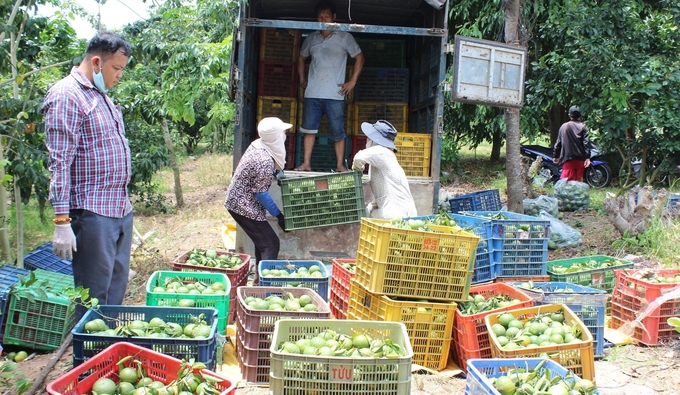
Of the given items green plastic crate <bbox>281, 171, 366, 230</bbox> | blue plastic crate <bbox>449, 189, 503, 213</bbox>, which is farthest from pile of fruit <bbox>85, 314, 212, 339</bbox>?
blue plastic crate <bbox>449, 189, 503, 213</bbox>

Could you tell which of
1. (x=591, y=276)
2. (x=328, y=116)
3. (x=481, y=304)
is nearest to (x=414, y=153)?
(x=328, y=116)

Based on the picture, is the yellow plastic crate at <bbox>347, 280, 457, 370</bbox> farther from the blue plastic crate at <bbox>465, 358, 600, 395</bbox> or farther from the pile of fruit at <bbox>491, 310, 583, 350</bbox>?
the blue plastic crate at <bbox>465, 358, 600, 395</bbox>

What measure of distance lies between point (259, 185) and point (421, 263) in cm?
213

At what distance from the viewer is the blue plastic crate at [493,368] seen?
10.8 feet

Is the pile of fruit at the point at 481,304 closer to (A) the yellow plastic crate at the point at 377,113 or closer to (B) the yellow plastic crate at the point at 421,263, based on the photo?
(B) the yellow plastic crate at the point at 421,263

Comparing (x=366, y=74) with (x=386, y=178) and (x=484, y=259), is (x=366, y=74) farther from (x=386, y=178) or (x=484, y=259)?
(x=484, y=259)

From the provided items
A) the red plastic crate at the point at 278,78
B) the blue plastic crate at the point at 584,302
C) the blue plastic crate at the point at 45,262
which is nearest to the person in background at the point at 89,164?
the blue plastic crate at the point at 45,262

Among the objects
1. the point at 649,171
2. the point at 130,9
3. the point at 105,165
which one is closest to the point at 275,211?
the point at 105,165

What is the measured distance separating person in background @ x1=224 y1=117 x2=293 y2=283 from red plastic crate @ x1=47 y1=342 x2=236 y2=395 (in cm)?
297

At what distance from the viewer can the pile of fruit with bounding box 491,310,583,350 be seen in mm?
4066

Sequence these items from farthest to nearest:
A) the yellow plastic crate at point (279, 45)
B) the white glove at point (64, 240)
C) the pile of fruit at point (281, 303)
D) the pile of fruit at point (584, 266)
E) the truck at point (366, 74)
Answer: the yellow plastic crate at point (279, 45) < the truck at point (366, 74) < the pile of fruit at point (584, 266) < the pile of fruit at point (281, 303) < the white glove at point (64, 240)

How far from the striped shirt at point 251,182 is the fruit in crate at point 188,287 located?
4.15 ft

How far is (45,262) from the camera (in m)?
6.60

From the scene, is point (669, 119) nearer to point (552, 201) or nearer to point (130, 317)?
point (552, 201)
